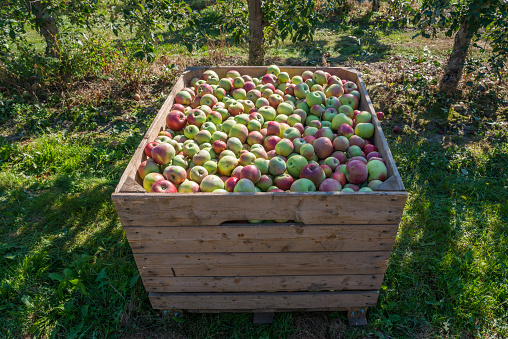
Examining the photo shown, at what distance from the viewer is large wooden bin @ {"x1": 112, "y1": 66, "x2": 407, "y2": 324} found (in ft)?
6.36

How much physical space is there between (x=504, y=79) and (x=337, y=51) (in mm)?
3240

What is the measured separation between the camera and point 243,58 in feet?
23.2

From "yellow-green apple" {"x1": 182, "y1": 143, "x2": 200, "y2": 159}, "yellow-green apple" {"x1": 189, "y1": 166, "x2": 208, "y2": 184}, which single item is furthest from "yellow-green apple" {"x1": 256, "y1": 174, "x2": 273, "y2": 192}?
"yellow-green apple" {"x1": 182, "y1": 143, "x2": 200, "y2": 159}

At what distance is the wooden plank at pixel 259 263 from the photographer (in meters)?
2.18

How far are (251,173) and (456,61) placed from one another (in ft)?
14.8

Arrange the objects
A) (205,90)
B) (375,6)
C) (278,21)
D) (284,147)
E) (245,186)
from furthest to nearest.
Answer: (375,6)
(278,21)
(205,90)
(284,147)
(245,186)

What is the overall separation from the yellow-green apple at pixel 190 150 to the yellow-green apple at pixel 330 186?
1.07m

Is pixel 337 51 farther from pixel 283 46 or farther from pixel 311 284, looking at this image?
pixel 311 284

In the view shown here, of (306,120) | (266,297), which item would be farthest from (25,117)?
(266,297)

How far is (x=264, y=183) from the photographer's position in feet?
7.98

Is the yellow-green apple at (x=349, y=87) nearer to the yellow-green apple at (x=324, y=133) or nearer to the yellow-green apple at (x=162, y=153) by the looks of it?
the yellow-green apple at (x=324, y=133)

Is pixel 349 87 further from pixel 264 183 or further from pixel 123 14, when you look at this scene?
pixel 123 14

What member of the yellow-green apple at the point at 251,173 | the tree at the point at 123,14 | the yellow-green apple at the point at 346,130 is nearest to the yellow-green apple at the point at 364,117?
the yellow-green apple at the point at 346,130

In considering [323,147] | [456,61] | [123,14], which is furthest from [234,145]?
[456,61]
